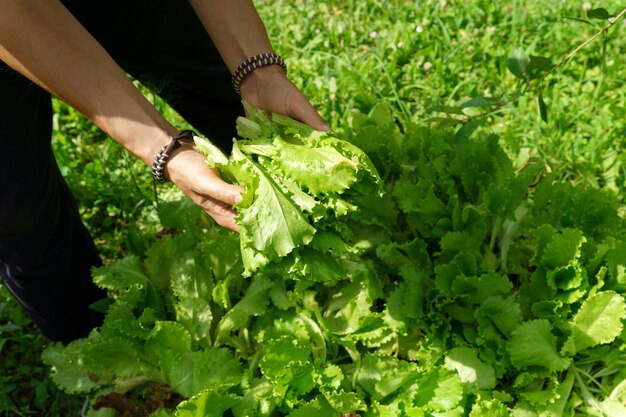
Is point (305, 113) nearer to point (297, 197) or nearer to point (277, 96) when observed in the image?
point (277, 96)

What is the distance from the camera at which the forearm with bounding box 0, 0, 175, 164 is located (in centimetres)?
146

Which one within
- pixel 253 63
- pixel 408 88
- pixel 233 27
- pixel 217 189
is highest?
pixel 233 27

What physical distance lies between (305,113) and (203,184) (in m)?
0.42

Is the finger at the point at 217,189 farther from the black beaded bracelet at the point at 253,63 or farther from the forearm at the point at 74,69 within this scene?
the black beaded bracelet at the point at 253,63

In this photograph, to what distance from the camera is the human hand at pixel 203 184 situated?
1622 millimetres

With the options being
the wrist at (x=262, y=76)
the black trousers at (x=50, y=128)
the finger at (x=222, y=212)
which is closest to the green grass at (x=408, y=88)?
the black trousers at (x=50, y=128)

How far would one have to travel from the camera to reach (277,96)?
197 cm

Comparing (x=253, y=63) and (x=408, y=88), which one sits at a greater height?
(x=253, y=63)

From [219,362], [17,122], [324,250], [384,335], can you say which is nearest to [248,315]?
[219,362]

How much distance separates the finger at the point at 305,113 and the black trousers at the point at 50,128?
63 centimetres

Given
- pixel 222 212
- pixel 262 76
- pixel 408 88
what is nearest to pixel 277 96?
pixel 262 76

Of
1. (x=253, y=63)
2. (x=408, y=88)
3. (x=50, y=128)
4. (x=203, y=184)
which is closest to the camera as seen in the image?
(x=203, y=184)

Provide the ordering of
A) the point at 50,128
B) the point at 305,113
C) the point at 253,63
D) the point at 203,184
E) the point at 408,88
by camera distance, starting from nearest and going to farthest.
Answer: the point at 203,184
the point at 305,113
the point at 253,63
the point at 50,128
the point at 408,88

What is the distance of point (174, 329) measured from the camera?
2.09 meters
